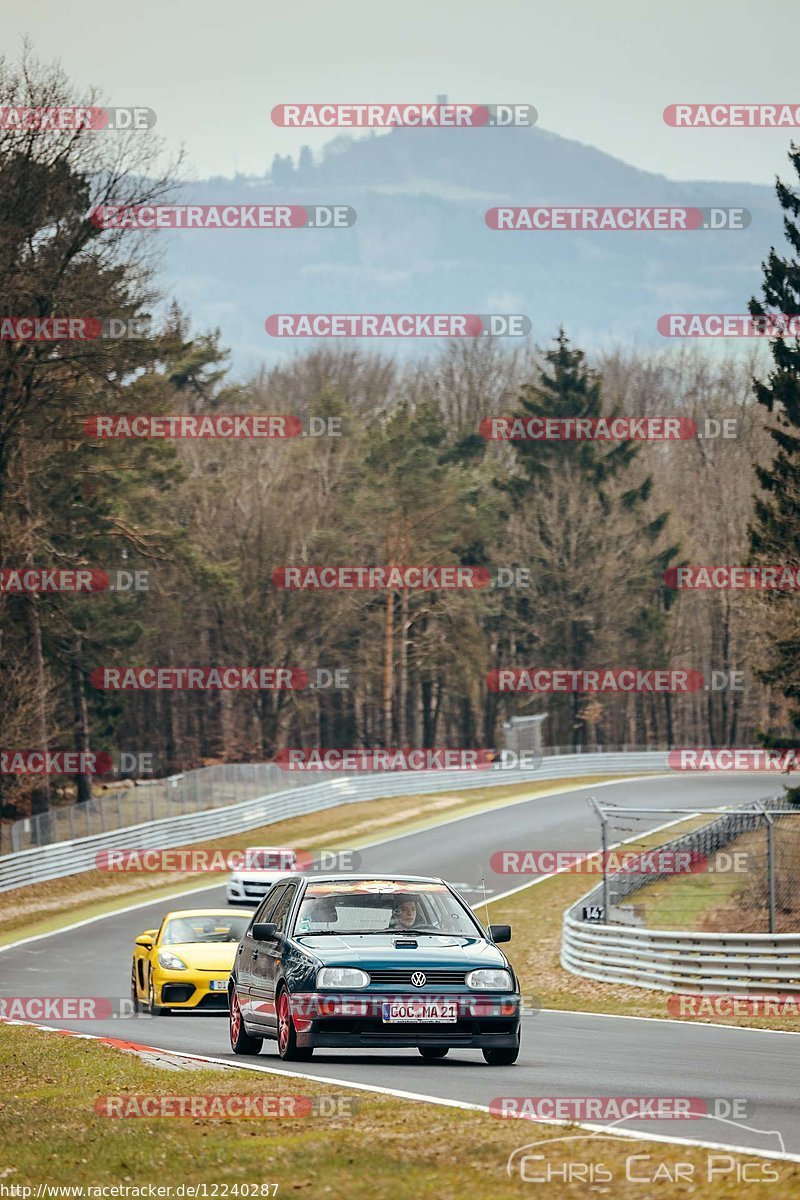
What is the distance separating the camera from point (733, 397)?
97.2m

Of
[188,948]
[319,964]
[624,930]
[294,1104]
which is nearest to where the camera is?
[294,1104]

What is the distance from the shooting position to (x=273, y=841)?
164ft

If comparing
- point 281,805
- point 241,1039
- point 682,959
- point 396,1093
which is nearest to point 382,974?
point 396,1093

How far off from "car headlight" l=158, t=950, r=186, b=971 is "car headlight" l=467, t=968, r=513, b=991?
8429mm

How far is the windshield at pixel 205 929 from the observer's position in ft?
67.4

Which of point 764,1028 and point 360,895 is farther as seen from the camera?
point 764,1028

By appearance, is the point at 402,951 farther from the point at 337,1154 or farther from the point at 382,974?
the point at 337,1154

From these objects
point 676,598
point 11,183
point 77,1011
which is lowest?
point 77,1011

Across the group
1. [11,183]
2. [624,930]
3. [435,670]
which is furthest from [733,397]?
[624,930]

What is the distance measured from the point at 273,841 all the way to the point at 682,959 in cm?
2872

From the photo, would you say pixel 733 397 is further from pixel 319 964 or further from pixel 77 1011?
pixel 319 964

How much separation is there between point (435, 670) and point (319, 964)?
66.4 m

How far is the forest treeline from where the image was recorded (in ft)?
145

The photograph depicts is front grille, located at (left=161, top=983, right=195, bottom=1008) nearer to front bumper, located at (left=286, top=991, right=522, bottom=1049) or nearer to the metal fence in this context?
front bumper, located at (left=286, top=991, right=522, bottom=1049)
